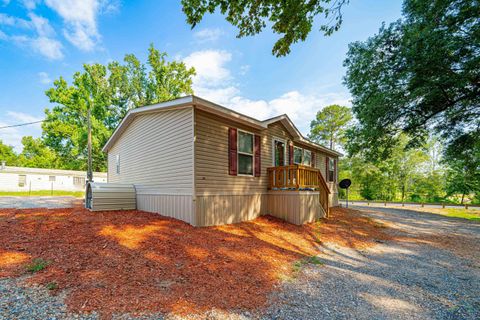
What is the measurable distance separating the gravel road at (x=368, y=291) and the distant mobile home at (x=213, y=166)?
3.22 m

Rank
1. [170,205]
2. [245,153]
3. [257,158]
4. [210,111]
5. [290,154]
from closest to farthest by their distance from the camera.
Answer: [210,111] → [170,205] → [245,153] → [257,158] → [290,154]

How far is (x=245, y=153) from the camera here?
27.8ft

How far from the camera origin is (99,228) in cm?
572

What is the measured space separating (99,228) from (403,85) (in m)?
12.1

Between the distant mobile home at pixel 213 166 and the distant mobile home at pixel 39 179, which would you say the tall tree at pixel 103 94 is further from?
the distant mobile home at pixel 213 166

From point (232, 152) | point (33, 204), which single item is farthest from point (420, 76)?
point (33, 204)

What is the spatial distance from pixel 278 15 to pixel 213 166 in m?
4.72

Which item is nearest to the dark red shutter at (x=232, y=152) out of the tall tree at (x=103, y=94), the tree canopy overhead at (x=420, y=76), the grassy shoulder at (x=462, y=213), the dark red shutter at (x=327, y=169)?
the tree canopy overhead at (x=420, y=76)

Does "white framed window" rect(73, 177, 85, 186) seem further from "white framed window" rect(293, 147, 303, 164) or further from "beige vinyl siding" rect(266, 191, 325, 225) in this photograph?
"white framed window" rect(293, 147, 303, 164)

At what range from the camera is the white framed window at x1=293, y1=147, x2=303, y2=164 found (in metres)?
11.7

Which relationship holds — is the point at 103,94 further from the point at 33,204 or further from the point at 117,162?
the point at 33,204

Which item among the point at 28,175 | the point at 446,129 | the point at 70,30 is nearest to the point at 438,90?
the point at 446,129

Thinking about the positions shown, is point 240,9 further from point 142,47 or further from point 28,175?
point 28,175

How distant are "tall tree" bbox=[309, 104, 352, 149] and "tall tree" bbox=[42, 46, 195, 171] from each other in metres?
18.1
